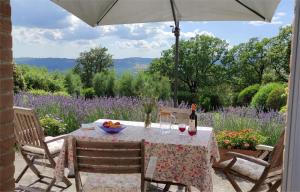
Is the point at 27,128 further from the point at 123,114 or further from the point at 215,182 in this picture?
the point at 215,182

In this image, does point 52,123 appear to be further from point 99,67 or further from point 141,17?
point 99,67

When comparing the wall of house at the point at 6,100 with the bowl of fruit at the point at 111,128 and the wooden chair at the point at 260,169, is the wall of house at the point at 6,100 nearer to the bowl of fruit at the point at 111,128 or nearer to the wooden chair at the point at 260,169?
the bowl of fruit at the point at 111,128

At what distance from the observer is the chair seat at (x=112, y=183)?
2.91 metres

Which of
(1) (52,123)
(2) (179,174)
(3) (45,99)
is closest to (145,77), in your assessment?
(3) (45,99)

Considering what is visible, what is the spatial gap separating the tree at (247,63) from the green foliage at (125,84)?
5419 millimetres

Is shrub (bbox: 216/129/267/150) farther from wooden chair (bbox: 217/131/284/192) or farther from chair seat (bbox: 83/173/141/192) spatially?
chair seat (bbox: 83/173/141/192)

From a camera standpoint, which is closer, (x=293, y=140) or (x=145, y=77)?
(x=293, y=140)

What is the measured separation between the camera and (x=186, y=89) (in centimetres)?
1346

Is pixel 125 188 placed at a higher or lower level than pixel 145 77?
lower

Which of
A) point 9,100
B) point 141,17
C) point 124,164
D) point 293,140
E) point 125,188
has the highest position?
point 141,17

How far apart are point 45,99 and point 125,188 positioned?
147 inches

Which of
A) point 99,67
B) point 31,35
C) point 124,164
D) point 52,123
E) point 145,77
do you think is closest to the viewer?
point 124,164

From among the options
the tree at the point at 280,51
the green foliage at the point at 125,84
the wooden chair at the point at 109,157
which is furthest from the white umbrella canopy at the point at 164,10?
the tree at the point at 280,51

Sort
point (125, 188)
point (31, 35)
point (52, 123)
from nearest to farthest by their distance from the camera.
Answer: point (125, 188), point (52, 123), point (31, 35)
